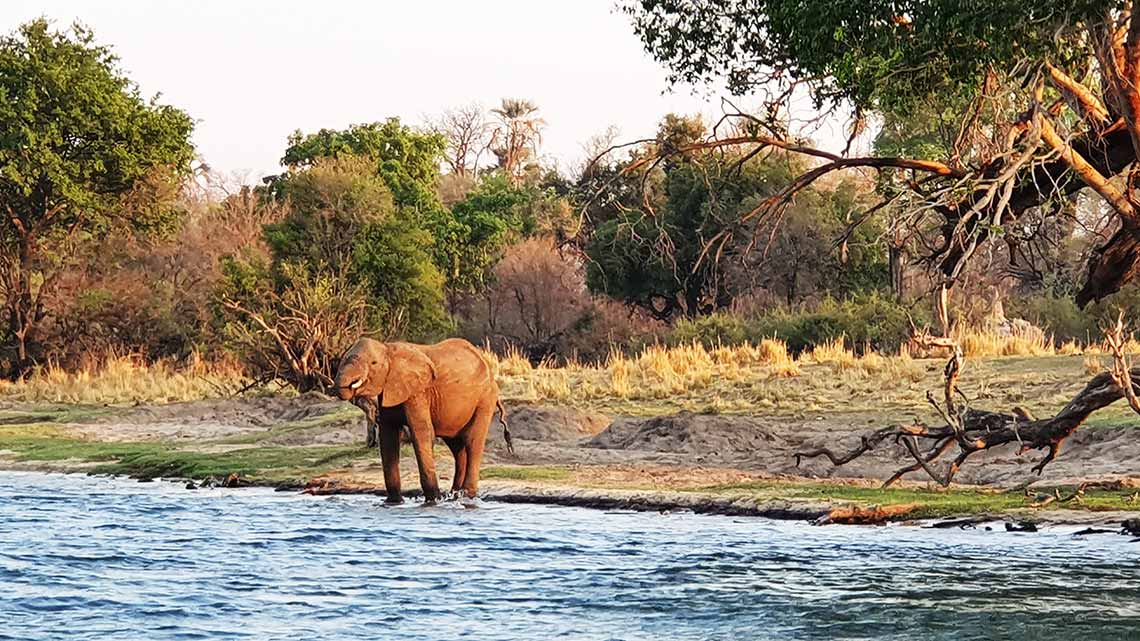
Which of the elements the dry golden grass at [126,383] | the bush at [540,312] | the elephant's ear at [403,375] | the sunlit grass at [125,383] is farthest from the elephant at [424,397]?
the bush at [540,312]

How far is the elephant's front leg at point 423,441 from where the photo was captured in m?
19.5

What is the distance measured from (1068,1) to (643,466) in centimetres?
1118

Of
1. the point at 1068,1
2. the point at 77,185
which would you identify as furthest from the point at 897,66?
the point at 77,185

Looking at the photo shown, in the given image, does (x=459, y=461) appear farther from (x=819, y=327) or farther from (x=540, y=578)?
(x=819, y=327)

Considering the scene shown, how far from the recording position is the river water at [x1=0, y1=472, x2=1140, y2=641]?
Result: 1199cm

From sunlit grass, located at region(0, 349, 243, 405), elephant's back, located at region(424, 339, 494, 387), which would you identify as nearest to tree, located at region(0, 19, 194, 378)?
sunlit grass, located at region(0, 349, 243, 405)

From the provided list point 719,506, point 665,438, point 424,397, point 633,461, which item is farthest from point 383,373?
Result: point 665,438

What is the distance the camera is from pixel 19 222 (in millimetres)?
42219

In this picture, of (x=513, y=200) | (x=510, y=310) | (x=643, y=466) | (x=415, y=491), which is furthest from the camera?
(x=513, y=200)

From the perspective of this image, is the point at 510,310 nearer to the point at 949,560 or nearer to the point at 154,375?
the point at 154,375

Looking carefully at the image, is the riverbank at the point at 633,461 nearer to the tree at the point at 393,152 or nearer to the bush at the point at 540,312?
the bush at the point at 540,312

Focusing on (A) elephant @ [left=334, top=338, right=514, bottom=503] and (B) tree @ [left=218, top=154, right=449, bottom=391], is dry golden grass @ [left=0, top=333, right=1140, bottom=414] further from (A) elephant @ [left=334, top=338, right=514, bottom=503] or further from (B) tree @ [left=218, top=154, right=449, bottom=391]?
(A) elephant @ [left=334, top=338, right=514, bottom=503]

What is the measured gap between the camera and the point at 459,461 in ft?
67.9

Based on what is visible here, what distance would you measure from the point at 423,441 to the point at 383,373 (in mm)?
909
